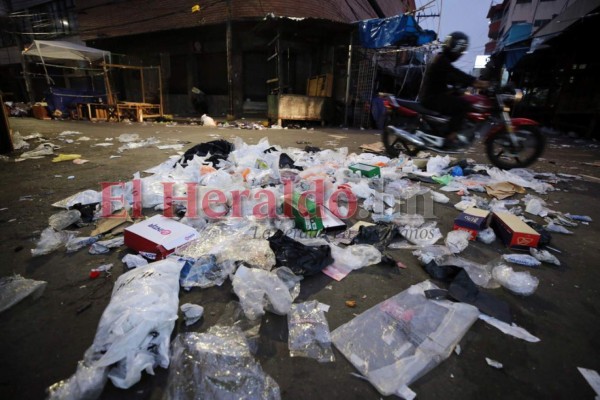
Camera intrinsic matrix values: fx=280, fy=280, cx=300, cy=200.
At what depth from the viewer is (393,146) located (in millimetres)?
4934

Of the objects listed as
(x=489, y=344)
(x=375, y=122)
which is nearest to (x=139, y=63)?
(x=375, y=122)

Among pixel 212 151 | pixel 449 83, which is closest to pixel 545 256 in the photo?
pixel 449 83

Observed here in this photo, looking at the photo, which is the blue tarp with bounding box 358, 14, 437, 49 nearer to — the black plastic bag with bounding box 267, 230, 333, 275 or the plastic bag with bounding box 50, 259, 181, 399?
the black plastic bag with bounding box 267, 230, 333, 275

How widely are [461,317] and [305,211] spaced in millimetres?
1199

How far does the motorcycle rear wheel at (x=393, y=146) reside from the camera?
480cm

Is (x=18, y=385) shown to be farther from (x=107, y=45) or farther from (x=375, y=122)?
(x=107, y=45)

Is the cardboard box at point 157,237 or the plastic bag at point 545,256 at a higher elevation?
the cardboard box at point 157,237

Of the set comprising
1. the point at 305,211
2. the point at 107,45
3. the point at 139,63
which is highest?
the point at 107,45

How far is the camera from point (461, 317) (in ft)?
4.45

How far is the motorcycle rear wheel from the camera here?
4797 millimetres

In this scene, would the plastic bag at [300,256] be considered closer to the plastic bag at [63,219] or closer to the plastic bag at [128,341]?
the plastic bag at [128,341]

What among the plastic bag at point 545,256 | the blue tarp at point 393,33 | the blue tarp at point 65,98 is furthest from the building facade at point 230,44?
the plastic bag at point 545,256

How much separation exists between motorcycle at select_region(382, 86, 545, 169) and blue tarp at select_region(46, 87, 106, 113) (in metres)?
11.6

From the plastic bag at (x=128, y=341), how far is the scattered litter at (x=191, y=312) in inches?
3.8
